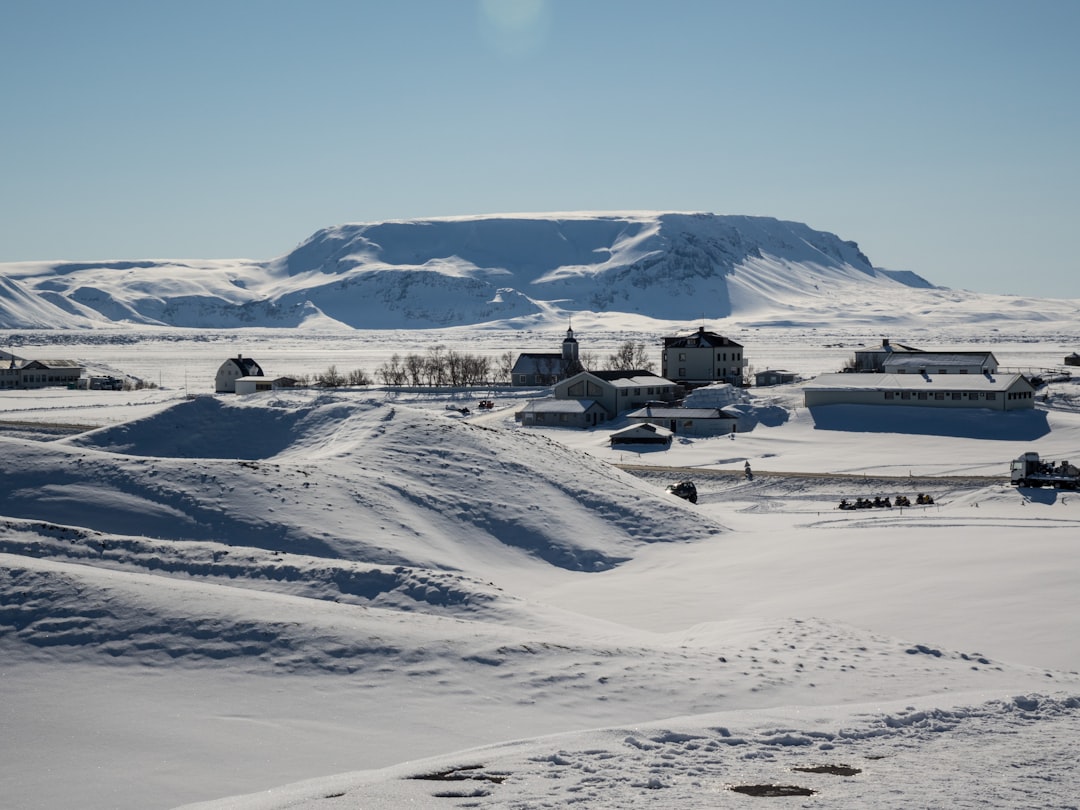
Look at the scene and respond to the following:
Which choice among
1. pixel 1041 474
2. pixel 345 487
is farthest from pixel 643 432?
pixel 345 487

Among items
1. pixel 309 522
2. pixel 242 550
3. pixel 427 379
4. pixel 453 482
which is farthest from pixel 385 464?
pixel 427 379

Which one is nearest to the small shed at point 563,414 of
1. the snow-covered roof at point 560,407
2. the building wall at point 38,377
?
the snow-covered roof at point 560,407

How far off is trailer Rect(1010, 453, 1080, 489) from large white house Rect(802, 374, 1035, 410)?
22.5 meters

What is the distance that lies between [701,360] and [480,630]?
80731 millimetres

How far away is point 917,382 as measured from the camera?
237ft

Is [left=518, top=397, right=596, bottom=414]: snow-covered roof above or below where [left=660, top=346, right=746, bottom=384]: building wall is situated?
below

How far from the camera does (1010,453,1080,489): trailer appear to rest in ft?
152

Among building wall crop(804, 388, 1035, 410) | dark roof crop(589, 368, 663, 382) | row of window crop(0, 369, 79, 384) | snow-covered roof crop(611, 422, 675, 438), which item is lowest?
snow-covered roof crop(611, 422, 675, 438)

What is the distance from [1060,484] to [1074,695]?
3271 centimetres

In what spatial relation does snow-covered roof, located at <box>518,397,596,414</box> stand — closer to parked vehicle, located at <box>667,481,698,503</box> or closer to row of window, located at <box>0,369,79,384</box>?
parked vehicle, located at <box>667,481,698,503</box>

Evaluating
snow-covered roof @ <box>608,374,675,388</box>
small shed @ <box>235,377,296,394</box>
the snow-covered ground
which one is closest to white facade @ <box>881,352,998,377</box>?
snow-covered roof @ <box>608,374,675,388</box>

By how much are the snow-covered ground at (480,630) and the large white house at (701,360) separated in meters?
55.2

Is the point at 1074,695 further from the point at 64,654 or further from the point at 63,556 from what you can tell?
the point at 63,556

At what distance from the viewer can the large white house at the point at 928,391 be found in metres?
69.8
